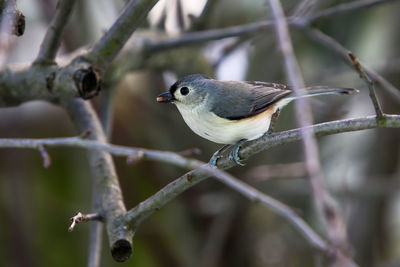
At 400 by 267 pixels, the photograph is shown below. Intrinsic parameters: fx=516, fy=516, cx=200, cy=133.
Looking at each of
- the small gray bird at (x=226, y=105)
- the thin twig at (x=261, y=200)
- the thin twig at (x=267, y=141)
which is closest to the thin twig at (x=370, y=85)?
the thin twig at (x=267, y=141)

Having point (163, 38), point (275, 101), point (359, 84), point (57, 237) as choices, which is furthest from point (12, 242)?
point (359, 84)

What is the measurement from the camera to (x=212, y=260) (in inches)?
189

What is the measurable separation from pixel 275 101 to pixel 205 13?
1438mm

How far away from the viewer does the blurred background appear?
4836mm

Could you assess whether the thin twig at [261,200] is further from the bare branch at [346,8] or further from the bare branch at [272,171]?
the bare branch at [272,171]

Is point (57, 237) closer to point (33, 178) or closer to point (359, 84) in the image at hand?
point (33, 178)

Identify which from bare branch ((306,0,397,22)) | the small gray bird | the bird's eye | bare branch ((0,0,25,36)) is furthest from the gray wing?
bare branch ((0,0,25,36))

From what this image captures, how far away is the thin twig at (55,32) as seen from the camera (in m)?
2.72

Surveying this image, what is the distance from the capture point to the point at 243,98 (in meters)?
3.12

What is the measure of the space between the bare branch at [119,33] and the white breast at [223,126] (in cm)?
59

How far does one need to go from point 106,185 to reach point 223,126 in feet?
2.37

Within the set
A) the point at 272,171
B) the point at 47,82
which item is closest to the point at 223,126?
the point at 47,82

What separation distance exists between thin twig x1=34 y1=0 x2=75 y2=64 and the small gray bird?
2.15 feet

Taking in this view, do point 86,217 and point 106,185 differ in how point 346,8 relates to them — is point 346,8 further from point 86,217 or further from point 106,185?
point 86,217
